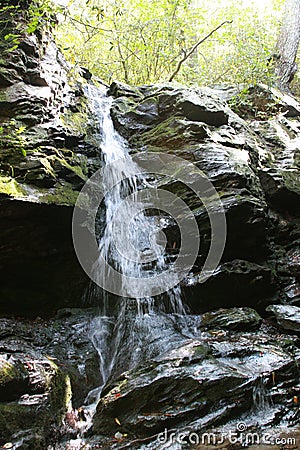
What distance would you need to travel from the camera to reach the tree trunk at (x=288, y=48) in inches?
417

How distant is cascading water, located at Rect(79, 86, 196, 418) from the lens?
4340mm

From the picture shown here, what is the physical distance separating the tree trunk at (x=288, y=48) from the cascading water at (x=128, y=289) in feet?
22.6

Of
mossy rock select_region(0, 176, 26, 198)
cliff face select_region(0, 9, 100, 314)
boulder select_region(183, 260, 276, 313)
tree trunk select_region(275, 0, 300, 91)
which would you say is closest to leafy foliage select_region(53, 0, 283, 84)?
tree trunk select_region(275, 0, 300, 91)

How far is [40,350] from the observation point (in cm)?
435

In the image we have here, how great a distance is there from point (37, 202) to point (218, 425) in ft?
10.7

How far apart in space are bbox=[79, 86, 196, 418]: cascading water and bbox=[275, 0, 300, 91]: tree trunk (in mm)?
6897

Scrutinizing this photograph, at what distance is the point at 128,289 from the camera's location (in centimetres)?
507

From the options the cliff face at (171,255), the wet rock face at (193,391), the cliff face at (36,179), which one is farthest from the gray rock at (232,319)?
the cliff face at (36,179)

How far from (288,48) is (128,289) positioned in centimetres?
969

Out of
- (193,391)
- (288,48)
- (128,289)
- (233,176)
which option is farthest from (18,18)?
(288,48)

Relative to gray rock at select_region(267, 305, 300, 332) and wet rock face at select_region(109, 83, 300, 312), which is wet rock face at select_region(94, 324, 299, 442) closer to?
gray rock at select_region(267, 305, 300, 332)

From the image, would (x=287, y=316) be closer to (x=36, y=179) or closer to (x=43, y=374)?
A: (x=43, y=374)

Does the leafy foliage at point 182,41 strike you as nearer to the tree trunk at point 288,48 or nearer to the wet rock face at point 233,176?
the tree trunk at point 288,48

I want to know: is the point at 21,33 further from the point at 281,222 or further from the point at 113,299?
the point at 281,222
